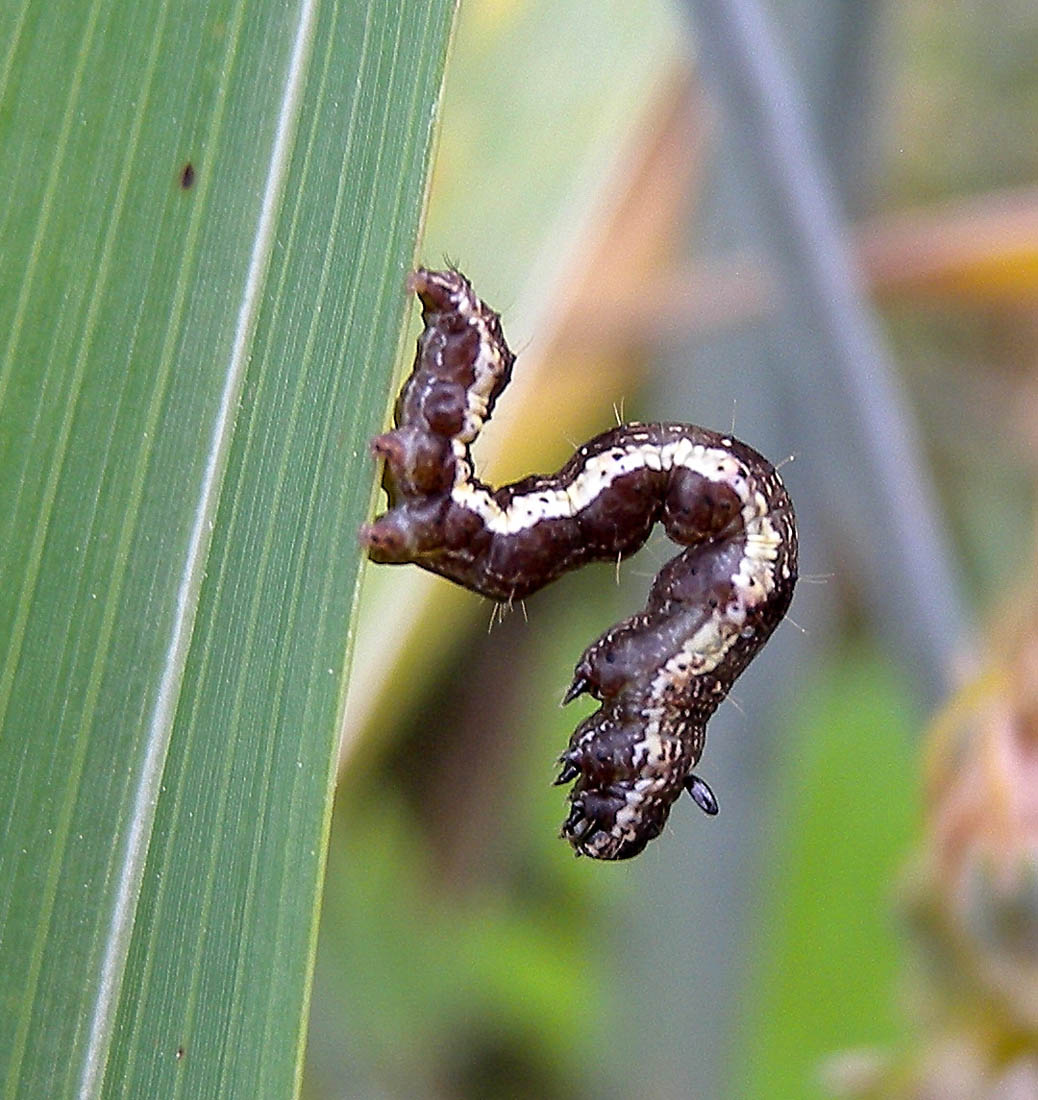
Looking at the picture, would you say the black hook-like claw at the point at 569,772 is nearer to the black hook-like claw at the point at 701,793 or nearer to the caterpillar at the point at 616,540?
the caterpillar at the point at 616,540

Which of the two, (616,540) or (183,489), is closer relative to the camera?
(183,489)

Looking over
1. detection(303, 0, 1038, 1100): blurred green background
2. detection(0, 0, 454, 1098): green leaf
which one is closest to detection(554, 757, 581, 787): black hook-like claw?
detection(303, 0, 1038, 1100): blurred green background

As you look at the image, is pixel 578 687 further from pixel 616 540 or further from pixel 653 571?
pixel 653 571

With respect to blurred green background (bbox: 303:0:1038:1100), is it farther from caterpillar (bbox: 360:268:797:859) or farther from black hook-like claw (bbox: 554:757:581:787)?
black hook-like claw (bbox: 554:757:581:787)

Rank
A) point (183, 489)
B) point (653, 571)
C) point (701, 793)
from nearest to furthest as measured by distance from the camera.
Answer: point (183, 489) → point (701, 793) → point (653, 571)

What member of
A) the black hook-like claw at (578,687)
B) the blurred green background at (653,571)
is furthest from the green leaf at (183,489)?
the blurred green background at (653,571)

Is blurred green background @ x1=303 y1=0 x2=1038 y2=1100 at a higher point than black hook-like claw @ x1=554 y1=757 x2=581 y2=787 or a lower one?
higher

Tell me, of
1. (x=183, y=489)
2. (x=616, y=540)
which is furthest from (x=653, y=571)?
(x=183, y=489)
